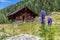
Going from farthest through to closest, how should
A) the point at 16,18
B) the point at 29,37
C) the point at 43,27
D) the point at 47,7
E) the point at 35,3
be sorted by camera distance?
the point at 35,3 → the point at 47,7 → the point at 16,18 → the point at 29,37 → the point at 43,27

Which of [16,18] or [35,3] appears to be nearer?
[16,18]

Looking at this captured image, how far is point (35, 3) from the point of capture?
3706 inches

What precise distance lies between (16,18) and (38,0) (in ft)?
191

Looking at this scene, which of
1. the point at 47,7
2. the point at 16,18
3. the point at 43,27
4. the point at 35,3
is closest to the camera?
the point at 43,27

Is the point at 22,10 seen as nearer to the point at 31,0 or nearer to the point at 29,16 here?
the point at 29,16

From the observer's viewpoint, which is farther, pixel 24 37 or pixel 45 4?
pixel 45 4

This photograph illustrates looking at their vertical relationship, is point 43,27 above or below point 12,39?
above

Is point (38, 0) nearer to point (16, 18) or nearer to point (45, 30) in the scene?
point (16, 18)

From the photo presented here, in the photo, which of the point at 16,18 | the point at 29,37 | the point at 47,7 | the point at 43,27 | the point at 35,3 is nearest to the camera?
the point at 43,27

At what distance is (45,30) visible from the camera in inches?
240

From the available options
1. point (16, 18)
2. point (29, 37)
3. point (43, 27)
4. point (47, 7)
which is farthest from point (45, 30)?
point (47, 7)

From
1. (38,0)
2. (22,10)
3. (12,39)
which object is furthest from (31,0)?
(12,39)

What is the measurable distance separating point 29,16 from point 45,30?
1380 inches

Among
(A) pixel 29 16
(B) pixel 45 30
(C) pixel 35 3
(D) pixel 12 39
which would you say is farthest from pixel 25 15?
(C) pixel 35 3
